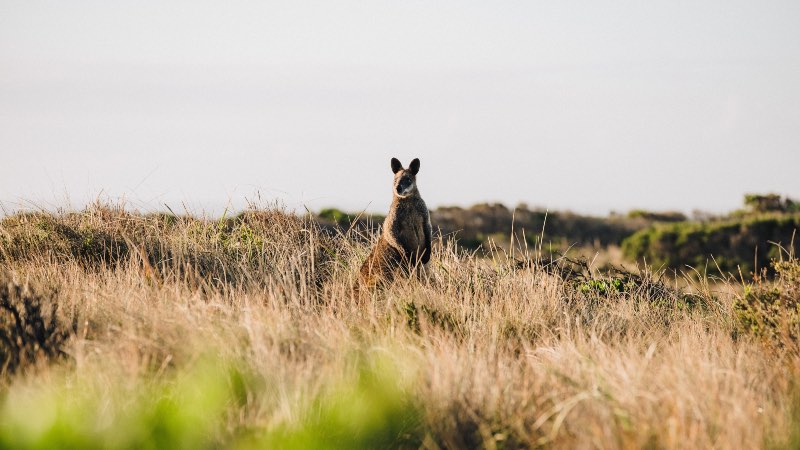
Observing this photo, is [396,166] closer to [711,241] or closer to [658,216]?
[711,241]

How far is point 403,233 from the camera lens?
312 inches

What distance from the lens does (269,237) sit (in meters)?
9.62

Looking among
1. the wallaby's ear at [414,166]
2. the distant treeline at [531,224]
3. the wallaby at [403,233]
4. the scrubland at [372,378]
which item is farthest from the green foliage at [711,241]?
the scrubland at [372,378]

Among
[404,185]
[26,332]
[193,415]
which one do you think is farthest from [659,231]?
[193,415]

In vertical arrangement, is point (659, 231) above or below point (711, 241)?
above

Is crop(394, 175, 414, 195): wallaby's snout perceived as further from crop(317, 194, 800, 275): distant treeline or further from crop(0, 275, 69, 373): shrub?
crop(317, 194, 800, 275): distant treeline

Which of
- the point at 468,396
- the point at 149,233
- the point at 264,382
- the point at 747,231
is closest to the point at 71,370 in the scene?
the point at 264,382

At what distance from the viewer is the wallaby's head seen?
784cm

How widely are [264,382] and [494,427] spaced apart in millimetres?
1304

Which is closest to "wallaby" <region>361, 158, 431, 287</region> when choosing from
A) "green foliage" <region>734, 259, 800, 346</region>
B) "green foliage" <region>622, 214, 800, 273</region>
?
"green foliage" <region>734, 259, 800, 346</region>

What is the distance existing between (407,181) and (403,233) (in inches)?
21.5

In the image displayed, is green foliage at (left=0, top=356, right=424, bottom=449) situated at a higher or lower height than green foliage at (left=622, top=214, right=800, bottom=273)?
higher

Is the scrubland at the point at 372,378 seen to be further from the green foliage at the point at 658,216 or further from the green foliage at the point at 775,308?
the green foliage at the point at 658,216

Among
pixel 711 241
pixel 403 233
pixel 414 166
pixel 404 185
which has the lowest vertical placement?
pixel 711 241
